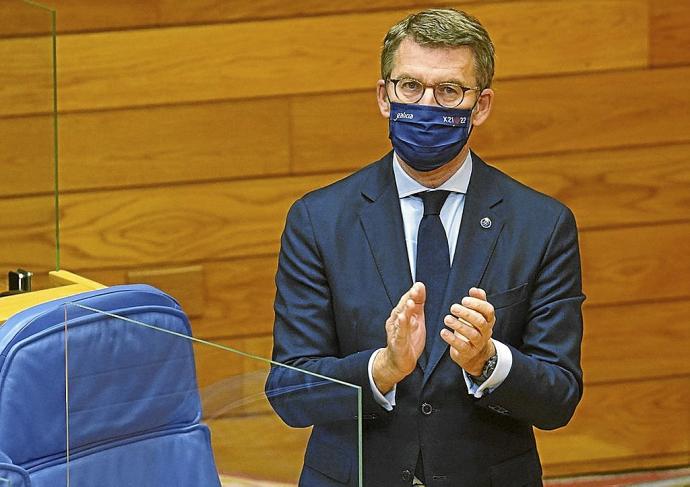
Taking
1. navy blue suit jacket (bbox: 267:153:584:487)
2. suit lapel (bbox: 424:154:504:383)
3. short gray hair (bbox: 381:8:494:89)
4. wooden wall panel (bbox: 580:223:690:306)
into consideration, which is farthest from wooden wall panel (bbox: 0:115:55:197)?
wooden wall panel (bbox: 580:223:690:306)

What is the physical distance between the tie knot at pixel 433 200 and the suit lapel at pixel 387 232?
Result: 41 millimetres

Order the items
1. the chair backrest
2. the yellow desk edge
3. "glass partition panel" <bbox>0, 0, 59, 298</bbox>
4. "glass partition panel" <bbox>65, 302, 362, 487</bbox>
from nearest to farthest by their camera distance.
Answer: "glass partition panel" <bbox>65, 302, 362, 487</bbox> → the chair backrest → the yellow desk edge → "glass partition panel" <bbox>0, 0, 59, 298</bbox>

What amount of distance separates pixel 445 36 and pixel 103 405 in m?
0.75

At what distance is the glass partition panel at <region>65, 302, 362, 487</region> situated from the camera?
1525 millimetres

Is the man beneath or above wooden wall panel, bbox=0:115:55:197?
beneath

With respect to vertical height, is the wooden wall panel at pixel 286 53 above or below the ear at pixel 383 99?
above

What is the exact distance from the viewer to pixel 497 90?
3.57 metres

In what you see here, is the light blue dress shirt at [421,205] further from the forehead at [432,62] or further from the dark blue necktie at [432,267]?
the forehead at [432,62]

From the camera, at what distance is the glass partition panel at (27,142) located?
2541 millimetres

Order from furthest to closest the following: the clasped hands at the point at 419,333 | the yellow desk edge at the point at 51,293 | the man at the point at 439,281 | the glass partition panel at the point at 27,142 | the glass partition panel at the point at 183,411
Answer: the glass partition panel at the point at 27,142, the yellow desk edge at the point at 51,293, the man at the point at 439,281, the clasped hands at the point at 419,333, the glass partition panel at the point at 183,411

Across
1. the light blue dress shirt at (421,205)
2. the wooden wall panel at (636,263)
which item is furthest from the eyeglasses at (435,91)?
the wooden wall panel at (636,263)

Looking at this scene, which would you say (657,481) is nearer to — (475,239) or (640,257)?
(640,257)

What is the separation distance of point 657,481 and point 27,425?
2320 mm

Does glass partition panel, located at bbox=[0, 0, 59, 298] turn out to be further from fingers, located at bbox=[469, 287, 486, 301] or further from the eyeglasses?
fingers, located at bbox=[469, 287, 486, 301]
